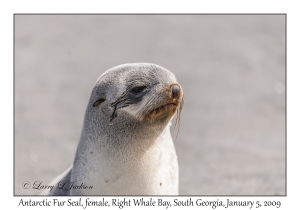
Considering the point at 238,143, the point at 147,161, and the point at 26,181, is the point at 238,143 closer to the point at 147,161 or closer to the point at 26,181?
the point at 26,181

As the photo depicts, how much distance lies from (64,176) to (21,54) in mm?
8351

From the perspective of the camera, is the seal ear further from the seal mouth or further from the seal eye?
the seal mouth

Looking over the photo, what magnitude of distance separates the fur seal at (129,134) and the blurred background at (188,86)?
2762mm

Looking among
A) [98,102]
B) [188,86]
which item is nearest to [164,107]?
[98,102]

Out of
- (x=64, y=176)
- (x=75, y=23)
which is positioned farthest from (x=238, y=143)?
(x=75, y=23)

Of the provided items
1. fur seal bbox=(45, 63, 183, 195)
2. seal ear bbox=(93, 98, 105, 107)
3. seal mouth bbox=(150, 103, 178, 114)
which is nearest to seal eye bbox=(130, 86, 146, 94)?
fur seal bbox=(45, 63, 183, 195)

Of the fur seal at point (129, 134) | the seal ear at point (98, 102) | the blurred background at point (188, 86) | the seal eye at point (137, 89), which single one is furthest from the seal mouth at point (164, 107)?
the blurred background at point (188, 86)

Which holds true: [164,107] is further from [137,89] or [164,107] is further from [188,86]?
[188,86]

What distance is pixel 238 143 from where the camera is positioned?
10609 millimetres

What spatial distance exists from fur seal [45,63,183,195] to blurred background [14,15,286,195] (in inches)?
109

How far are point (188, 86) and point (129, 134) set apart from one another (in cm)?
755

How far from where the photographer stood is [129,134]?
4.98 m

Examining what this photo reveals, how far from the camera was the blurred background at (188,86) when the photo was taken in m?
9.38

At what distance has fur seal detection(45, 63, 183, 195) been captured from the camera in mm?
4789
